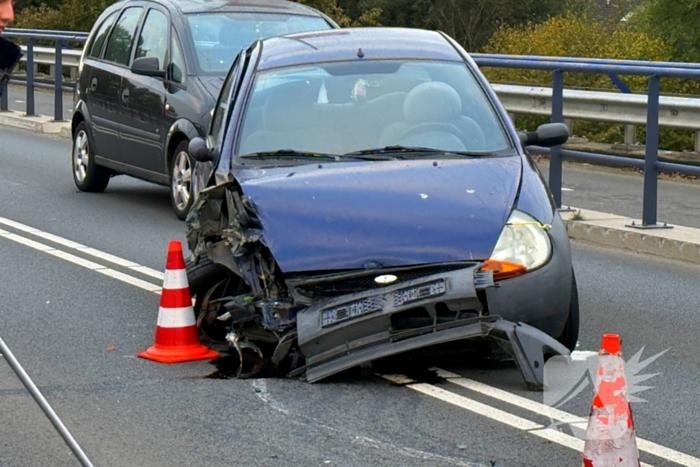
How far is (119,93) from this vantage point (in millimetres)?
12695

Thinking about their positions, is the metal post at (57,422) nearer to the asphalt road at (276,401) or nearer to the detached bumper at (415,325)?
Answer: the asphalt road at (276,401)

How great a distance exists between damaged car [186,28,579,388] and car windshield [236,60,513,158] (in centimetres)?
1

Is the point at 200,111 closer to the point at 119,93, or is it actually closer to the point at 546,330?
the point at 119,93

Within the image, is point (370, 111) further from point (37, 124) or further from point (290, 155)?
point (37, 124)

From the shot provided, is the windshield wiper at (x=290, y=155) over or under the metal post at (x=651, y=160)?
over

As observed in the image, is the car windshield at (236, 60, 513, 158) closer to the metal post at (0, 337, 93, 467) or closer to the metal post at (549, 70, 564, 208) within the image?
the metal post at (0, 337, 93, 467)

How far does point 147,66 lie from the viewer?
453 inches

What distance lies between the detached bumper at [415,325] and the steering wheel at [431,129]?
4.75ft

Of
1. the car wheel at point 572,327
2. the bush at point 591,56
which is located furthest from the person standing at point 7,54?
the bush at point 591,56

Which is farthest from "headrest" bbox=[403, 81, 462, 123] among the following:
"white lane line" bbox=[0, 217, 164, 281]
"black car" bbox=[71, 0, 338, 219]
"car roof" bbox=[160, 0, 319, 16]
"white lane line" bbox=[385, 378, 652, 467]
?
"car roof" bbox=[160, 0, 319, 16]

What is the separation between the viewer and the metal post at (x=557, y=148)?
456 inches

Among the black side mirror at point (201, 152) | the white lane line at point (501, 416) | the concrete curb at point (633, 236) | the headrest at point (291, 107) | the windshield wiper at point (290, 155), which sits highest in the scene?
the headrest at point (291, 107)

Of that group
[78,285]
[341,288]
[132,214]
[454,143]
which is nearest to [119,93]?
[132,214]

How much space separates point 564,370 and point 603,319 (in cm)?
164
